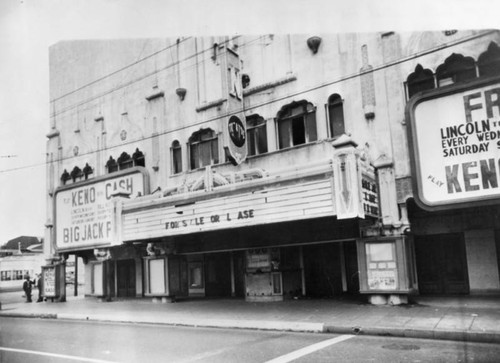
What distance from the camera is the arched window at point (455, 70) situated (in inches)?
563

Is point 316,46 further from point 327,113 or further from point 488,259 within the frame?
point 488,259

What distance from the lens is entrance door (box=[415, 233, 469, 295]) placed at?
1603 cm

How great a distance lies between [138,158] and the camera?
72.7 ft

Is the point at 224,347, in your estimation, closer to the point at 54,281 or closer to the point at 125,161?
the point at 125,161

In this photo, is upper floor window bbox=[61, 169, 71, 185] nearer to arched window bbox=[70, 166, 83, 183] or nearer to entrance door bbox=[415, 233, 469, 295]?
arched window bbox=[70, 166, 83, 183]

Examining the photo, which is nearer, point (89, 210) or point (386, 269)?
point (386, 269)

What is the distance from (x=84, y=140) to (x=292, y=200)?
49.3 ft

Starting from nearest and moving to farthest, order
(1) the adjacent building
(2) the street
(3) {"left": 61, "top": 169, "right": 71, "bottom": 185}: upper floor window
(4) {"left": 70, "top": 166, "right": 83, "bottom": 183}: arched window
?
(2) the street, (4) {"left": 70, "top": 166, "right": 83, "bottom": 183}: arched window, (3) {"left": 61, "top": 169, "right": 71, "bottom": 185}: upper floor window, (1) the adjacent building

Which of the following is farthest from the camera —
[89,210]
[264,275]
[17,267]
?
[17,267]

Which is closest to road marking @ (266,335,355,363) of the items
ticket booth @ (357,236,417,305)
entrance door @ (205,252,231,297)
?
ticket booth @ (357,236,417,305)

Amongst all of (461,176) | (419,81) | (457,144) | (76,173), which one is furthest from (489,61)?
(76,173)

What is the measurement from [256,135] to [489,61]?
8.55 metres

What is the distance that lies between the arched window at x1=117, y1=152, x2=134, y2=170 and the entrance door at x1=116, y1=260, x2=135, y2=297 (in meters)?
4.89

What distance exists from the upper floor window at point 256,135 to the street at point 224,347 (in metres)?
8.17
